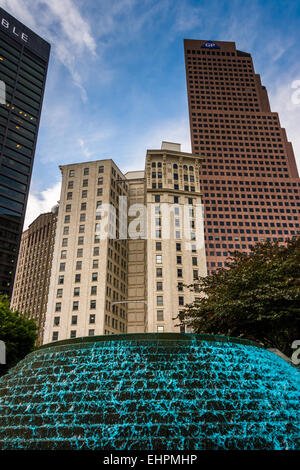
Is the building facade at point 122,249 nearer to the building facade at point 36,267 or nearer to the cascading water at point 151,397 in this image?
the building facade at point 36,267

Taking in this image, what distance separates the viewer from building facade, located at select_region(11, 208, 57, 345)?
99.4 metres

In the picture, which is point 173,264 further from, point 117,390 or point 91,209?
point 117,390

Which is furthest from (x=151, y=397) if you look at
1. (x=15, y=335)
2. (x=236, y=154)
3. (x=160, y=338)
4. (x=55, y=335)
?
(x=236, y=154)

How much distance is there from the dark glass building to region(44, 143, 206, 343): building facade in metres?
17.2

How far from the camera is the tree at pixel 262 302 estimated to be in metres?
20.8

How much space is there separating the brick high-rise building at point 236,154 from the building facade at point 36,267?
159 ft

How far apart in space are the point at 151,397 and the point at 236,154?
414ft

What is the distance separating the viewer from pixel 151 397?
35.4 ft

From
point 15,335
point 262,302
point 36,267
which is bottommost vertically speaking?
point 262,302

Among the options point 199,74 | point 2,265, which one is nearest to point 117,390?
point 2,265

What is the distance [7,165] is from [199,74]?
102m

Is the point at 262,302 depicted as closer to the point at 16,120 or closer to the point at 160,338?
the point at 160,338

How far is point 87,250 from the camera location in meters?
64.4
